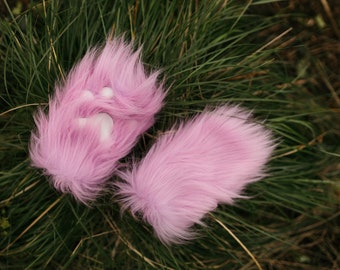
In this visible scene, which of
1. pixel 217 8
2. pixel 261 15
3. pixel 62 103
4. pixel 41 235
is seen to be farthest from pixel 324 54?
pixel 41 235

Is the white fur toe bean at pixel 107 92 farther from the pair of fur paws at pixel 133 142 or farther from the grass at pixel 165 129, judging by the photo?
the grass at pixel 165 129

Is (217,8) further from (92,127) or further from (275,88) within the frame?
(92,127)

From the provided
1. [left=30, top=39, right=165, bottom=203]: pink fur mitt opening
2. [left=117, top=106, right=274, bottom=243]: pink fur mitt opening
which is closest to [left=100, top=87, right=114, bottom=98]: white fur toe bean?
[left=30, top=39, right=165, bottom=203]: pink fur mitt opening

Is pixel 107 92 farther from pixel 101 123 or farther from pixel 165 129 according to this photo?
pixel 165 129

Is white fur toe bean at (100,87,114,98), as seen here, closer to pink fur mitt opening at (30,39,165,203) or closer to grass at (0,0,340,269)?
pink fur mitt opening at (30,39,165,203)

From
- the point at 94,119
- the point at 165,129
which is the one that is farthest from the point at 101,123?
the point at 165,129
